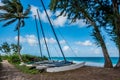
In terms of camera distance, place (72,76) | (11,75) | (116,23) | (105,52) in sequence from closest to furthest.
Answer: (72,76), (11,75), (116,23), (105,52)

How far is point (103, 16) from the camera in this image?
23.2 meters

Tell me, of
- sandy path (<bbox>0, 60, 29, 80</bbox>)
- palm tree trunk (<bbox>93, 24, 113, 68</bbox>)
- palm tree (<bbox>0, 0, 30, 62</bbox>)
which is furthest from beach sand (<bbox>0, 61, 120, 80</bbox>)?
palm tree (<bbox>0, 0, 30, 62</bbox>)

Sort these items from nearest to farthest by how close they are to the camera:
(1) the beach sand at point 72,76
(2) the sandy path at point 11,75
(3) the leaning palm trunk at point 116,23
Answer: (1) the beach sand at point 72,76 → (2) the sandy path at point 11,75 → (3) the leaning palm trunk at point 116,23

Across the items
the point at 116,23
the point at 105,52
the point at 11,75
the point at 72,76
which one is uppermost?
the point at 116,23

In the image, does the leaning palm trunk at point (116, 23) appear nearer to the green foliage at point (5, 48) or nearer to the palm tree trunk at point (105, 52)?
the palm tree trunk at point (105, 52)

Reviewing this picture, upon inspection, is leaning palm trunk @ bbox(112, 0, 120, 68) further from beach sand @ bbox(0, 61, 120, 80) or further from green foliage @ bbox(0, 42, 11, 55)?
green foliage @ bbox(0, 42, 11, 55)

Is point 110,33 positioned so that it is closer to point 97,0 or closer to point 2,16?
point 97,0

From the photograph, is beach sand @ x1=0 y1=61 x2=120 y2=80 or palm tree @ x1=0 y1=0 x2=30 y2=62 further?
palm tree @ x1=0 y1=0 x2=30 y2=62

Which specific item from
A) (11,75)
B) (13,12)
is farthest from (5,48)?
(11,75)

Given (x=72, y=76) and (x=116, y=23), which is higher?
(x=116, y=23)

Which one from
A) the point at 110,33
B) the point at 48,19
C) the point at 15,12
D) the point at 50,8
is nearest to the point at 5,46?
the point at 15,12

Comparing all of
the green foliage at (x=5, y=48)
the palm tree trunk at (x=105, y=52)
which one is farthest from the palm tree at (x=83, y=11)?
the green foliage at (x=5, y=48)

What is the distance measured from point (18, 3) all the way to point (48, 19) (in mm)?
14699

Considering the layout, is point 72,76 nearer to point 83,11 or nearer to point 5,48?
point 83,11
